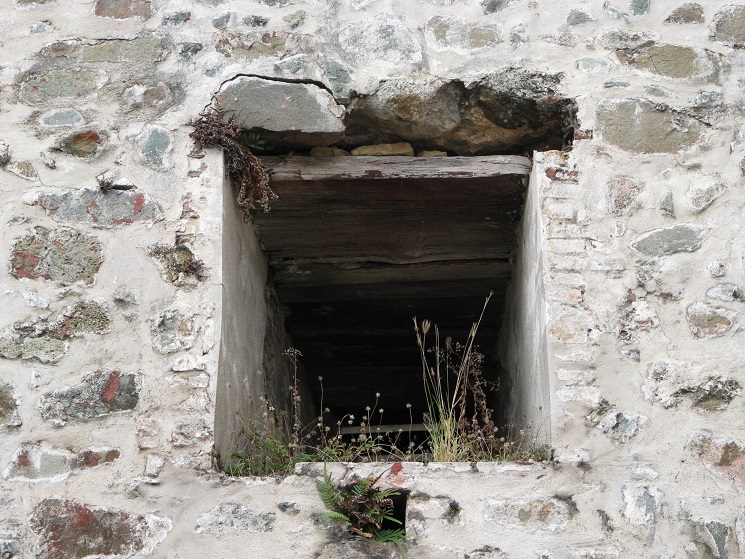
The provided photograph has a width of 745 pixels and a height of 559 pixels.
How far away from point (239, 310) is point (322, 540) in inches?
43.1

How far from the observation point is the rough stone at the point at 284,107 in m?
3.81

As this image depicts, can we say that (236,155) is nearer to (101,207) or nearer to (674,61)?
(101,207)

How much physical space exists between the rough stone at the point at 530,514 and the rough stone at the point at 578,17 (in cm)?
196

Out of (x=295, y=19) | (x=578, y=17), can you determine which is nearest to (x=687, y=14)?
(x=578, y=17)

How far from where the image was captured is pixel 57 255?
139 inches

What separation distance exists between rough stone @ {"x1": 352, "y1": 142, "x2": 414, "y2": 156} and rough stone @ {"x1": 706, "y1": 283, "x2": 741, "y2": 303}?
1.32 metres

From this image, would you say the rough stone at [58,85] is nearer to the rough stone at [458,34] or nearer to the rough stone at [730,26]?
the rough stone at [458,34]

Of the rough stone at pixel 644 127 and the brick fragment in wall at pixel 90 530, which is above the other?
the rough stone at pixel 644 127

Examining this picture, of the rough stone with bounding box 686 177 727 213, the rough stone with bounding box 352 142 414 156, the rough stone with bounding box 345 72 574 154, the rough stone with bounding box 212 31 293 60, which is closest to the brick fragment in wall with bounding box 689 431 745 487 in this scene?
the rough stone with bounding box 686 177 727 213

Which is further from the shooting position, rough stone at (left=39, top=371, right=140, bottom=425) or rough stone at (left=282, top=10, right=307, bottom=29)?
rough stone at (left=282, top=10, right=307, bottom=29)

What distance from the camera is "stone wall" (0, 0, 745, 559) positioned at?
3.10 meters

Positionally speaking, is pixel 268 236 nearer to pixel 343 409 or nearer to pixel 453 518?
pixel 453 518

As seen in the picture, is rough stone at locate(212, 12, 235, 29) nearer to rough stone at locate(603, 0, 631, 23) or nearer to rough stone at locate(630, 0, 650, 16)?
rough stone at locate(603, 0, 631, 23)

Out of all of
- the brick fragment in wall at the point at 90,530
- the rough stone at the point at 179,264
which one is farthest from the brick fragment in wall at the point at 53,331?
the brick fragment in wall at the point at 90,530
